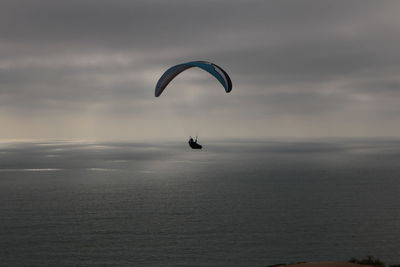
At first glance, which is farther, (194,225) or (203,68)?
Result: (194,225)

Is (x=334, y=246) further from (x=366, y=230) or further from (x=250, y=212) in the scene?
(x=250, y=212)

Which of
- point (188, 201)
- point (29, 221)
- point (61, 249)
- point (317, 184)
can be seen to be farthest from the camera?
point (317, 184)

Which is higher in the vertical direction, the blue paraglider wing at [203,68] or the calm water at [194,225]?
the blue paraglider wing at [203,68]

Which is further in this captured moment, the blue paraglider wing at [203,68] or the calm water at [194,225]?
the calm water at [194,225]

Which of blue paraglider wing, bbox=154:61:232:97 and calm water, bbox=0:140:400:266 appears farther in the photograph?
calm water, bbox=0:140:400:266

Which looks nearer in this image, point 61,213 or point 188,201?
point 61,213

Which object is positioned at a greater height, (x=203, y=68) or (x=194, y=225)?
(x=203, y=68)

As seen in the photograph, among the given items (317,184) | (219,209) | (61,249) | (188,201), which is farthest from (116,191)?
(317,184)

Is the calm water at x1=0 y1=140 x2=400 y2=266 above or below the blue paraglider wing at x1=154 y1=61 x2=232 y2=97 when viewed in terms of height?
below
